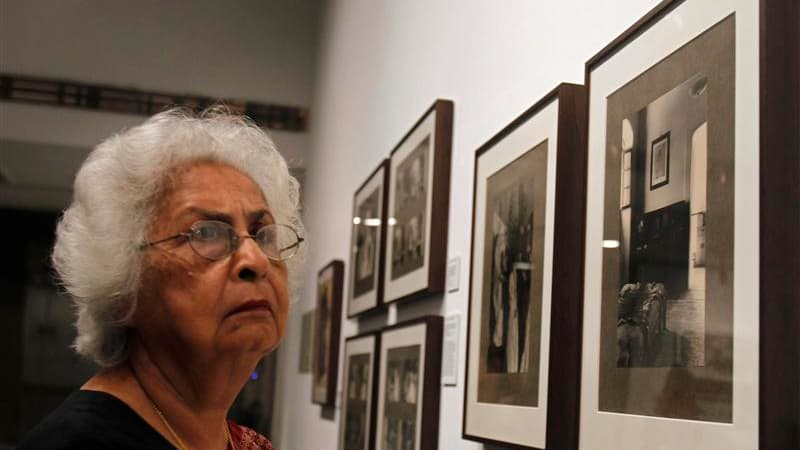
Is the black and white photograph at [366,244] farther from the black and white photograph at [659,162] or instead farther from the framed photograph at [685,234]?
the black and white photograph at [659,162]

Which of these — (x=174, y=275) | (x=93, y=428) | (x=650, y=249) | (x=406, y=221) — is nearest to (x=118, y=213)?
(x=174, y=275)

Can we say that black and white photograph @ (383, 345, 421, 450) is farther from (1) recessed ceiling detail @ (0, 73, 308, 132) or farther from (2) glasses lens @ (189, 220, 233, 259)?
(1) recessed ceiling detail @ (0, 73, 308, 132)

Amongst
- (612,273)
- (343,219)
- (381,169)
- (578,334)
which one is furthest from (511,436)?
(343,219)

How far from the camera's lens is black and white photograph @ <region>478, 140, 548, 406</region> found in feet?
9.27

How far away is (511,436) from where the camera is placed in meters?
2.88

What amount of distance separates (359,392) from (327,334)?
4.56 feet

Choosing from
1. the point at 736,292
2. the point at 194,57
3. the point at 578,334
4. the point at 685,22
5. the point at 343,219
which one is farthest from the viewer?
the point at 194,57

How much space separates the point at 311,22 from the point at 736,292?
9.07 meters

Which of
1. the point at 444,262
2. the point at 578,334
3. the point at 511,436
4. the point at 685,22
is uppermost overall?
the point at 685,22

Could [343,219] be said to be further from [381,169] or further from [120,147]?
[120,147]

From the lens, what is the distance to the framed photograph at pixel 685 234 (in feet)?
5.80

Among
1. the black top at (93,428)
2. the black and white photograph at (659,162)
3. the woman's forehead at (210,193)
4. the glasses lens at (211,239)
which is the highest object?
the black and white photograph at (659,162)

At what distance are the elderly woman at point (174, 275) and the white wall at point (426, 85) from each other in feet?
3.31

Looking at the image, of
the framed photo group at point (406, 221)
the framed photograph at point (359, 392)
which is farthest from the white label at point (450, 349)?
the framed photograph at point (359, 392)
